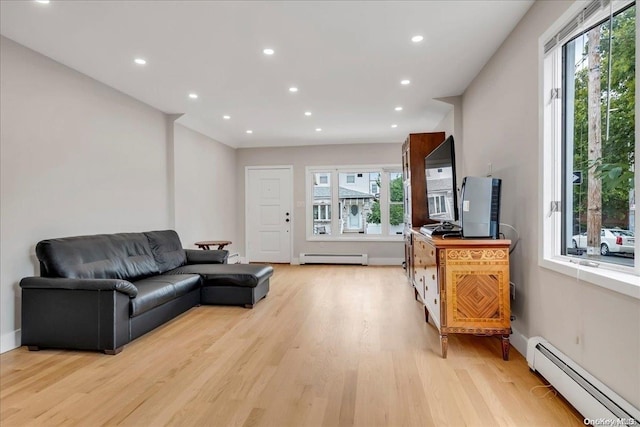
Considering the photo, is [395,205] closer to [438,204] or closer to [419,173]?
[419,173]

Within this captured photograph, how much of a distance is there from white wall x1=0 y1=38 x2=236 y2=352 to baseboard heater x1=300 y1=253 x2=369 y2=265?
2.54m

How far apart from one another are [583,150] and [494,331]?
4.50 feet

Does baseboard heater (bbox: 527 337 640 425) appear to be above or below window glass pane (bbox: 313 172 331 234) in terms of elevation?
below

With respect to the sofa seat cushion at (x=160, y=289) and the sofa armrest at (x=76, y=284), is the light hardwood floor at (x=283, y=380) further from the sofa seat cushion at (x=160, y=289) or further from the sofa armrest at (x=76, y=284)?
the sofa armrest at (x=76, y=284)

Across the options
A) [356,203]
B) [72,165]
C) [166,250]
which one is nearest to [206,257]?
[166,250]

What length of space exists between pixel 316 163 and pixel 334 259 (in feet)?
6.87

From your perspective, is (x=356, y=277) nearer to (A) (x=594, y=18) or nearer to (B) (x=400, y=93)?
(B) (x=400, y=93)

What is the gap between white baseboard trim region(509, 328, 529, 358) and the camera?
258cm

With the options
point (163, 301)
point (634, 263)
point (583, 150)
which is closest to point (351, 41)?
point (583, 150)

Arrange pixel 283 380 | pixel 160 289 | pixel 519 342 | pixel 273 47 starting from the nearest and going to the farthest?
1. pixel 283 380
2. pixel 519 342
3. pixel 273 47
4. pixel 160 289

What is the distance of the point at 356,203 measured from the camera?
7273 mm

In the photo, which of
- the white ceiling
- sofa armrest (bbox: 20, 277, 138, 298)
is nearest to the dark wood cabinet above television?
the white ceiling

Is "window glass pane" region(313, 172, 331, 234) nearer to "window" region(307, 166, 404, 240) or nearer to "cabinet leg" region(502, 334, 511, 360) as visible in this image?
"window" region(307, 166, 404, 240)

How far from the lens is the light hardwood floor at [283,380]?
6.07 feet
